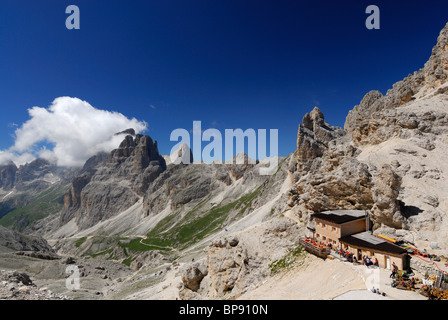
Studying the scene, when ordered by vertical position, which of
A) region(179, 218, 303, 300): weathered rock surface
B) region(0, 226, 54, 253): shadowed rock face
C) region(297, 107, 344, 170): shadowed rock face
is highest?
region(297, 107, 344, 170): shadowed rock face

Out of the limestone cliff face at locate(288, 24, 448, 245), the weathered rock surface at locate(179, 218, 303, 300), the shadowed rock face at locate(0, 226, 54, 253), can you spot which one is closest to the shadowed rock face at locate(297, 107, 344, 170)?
the limestone cliff face at locate(288, 24, 448, 245)

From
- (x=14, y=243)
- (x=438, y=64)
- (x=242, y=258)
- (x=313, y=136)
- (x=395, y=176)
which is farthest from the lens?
Answer: (x=313, y=136)

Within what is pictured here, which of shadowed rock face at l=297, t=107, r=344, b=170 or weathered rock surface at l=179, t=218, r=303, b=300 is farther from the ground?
shadowed rock face at l=297, t=107, r=344, b=170

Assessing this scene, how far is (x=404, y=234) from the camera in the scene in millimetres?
29547

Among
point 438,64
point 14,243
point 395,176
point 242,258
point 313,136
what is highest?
point 438,64

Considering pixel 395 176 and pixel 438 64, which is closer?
pixel 395 176

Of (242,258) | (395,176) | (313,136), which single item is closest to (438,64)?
(313,136)

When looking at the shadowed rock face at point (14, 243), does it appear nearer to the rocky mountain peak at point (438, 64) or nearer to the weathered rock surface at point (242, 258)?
the weathered rock surface at point (242, 258)

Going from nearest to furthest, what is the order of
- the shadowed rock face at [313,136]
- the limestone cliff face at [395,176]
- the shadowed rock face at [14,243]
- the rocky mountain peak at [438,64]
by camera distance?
the limestone cliff face at [395,176]
the rocky mountain peak at [438,64]
the shadowed rock face at [14,243]
the shadowed rock face at [313,136]

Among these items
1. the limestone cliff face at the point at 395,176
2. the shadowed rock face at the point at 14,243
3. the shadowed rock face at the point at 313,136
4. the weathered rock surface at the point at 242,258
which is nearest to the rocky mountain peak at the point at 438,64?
the limestone cliff face at the point at 395,176

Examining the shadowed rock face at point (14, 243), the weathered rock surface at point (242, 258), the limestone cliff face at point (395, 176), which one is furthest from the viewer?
the shadowed rock face at point (14, 243)

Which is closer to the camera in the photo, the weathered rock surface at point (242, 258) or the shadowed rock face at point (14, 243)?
the weathered rock surface at point (242, 258)

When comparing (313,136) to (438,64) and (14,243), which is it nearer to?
(438,64)

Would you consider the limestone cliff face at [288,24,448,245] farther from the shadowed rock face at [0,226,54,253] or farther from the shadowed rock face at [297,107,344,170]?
the shadowed rock face at [0,226,54,253]
